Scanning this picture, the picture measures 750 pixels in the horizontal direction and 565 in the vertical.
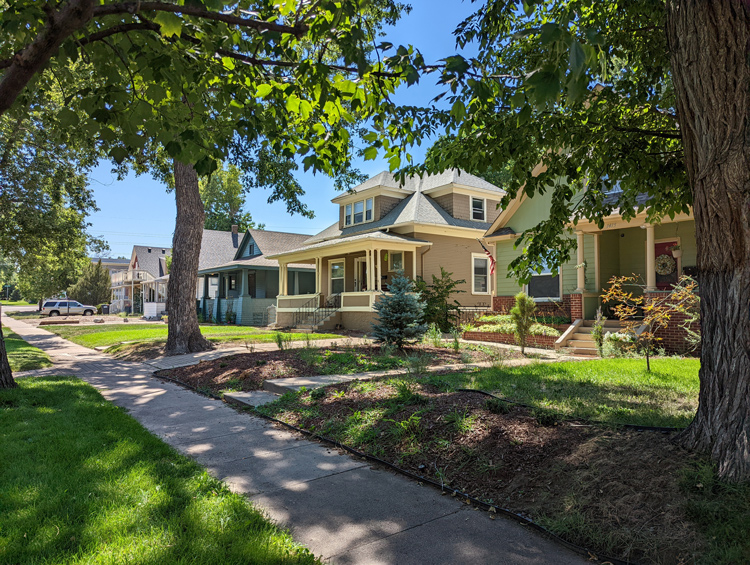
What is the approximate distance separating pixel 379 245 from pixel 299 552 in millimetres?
17196

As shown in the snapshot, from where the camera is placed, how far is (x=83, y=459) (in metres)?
4.19

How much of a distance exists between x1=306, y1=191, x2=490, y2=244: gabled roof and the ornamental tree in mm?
14868

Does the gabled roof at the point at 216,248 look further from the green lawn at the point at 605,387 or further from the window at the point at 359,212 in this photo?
the green lawn at the point at 605,387

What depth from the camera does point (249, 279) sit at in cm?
2998

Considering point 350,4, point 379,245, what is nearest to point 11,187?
point 379,245

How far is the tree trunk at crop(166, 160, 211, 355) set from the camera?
14.0 meters

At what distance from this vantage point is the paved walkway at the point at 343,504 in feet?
9.39

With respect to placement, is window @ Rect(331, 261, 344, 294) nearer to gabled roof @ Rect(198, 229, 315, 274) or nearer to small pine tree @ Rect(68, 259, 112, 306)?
gabled roof @ Rect(198, 229, 315, 274)

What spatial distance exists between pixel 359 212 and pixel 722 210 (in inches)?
873

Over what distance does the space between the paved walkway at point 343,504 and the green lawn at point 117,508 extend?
271 mm

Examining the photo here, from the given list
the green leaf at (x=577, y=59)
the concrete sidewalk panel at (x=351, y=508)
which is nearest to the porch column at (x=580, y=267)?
the concrete sidewalk panel at (x=351, y=508)

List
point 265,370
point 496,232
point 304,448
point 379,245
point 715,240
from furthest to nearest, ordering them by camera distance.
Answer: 1. point 379,245
2. point 496,232
3. point 265,370
4. point 304,448
5. point 715,240

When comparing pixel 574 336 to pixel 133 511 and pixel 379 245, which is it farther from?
pixel 133 511

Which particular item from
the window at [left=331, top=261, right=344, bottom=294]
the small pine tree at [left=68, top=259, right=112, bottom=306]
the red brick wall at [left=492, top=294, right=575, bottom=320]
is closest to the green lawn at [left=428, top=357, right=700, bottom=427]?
the red brick wall at [left=492, top=294, right=575, bottom=320]
